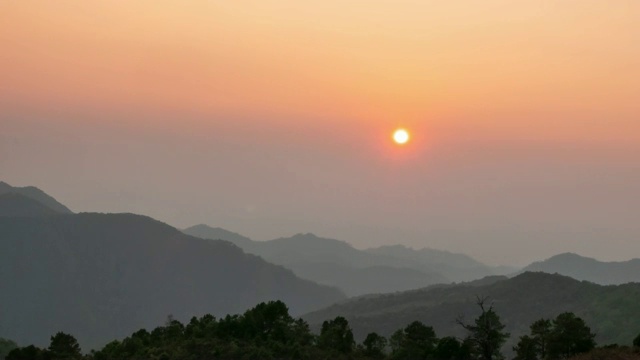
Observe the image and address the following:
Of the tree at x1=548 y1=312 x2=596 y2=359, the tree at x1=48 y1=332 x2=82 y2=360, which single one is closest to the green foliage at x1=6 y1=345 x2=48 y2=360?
the tree at x1=48 y1=332 x2=82 y2=360

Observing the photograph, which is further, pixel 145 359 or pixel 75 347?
pixel 75 347

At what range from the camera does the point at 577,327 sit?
86250 millimetres

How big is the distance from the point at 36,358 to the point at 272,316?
32822 millimetres

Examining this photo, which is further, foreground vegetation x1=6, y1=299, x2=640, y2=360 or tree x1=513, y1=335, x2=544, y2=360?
tree x1=513, y1=335, x2=544, y2=360

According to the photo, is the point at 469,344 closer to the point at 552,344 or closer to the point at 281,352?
the point at 552,344

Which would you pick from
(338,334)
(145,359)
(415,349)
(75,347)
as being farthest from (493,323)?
(75,347)

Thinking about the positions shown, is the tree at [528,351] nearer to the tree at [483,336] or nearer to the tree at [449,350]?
→ the tree at [483,336]

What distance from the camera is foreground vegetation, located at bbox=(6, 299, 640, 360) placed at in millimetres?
84312

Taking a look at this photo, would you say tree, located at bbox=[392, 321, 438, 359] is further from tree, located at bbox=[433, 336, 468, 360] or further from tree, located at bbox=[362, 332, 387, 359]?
tree, located at bbox=[433, 336, 468, 360]

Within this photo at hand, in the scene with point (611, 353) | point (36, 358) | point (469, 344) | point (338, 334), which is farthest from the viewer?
point (338, 334)

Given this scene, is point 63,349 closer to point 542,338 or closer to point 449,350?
point 449,350

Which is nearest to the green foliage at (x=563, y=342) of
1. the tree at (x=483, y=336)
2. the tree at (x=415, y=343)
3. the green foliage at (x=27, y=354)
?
the tree at (x=483, y=336)

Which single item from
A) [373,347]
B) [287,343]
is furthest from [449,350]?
[287,343]

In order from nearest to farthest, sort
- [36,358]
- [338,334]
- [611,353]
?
[611,353] → [36,358] → [338,334]
